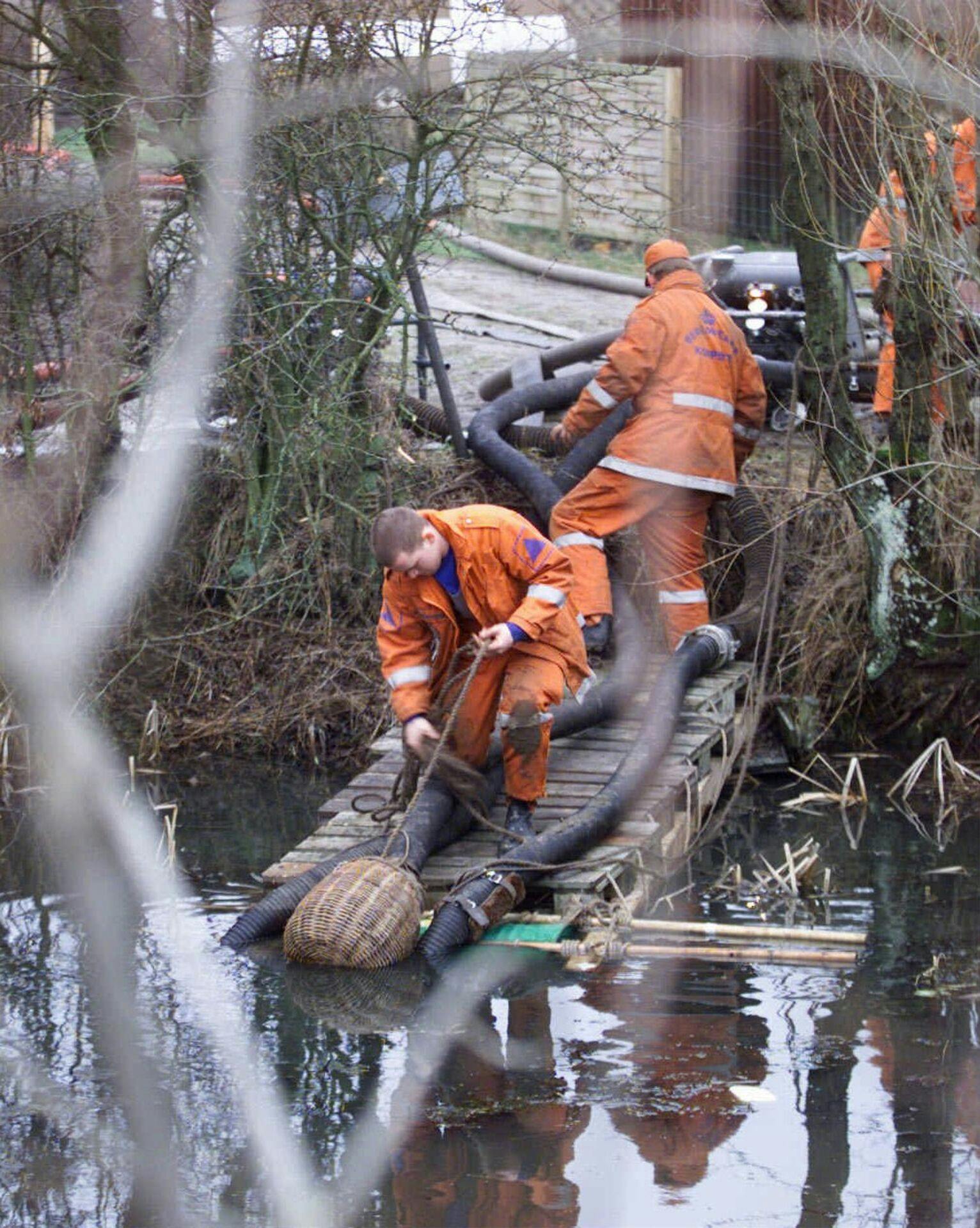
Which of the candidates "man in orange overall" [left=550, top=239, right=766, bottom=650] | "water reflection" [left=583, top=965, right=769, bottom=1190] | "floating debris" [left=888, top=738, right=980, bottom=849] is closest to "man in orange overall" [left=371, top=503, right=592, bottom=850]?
"water reflection" [left=583, top=965, right=769, bottom=1190]

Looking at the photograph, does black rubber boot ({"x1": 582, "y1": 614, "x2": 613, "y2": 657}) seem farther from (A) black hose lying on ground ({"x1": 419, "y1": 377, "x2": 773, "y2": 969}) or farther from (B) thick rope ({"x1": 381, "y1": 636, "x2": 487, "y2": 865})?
(B) thick rope ({"x1": 381, "y1": 636, "x2": 487, "y2": 865})

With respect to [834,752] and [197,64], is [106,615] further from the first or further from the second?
[834,752]

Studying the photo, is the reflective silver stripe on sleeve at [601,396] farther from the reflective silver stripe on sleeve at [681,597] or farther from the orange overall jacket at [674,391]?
the reflective silver stripe on sleeve at [681,597]

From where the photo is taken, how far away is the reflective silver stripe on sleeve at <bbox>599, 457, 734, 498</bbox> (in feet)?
25.7

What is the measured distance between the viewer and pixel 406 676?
6094 mm

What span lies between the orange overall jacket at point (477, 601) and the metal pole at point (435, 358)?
105 inches

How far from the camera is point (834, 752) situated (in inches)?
321

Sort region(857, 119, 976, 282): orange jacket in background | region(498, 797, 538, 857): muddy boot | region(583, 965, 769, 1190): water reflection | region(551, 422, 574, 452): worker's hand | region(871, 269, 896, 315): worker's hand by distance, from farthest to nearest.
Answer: region(551, 422, 574, 452): worker's hand → region(871, 269, 896, 315): worker's hand → region(857, 119, 976, 282): orange jacket in background → region(498, 797, 538, 857): muddy boot → region(583, 965, 769, 1190): water reflection

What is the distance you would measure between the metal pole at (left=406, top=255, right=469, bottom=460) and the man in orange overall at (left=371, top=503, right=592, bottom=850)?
2.68 meters

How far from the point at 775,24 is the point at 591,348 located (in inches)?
109

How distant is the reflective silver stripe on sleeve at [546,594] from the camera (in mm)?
5961

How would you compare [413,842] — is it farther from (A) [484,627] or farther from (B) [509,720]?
(A) [484,627]

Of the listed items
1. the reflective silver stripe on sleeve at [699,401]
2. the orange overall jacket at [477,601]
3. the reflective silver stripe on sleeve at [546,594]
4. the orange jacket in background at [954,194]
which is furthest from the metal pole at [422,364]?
the reflective silver stripe on sleeve at [546,594]

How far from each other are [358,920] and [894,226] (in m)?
3.49
